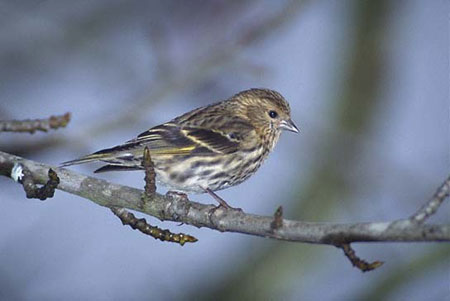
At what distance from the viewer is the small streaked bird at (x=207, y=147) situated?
5.78m

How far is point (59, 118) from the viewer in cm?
402

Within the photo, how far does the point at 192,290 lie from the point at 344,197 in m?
1.85

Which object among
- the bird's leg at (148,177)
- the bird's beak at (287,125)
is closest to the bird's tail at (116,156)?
the bird's leg at (148,177)

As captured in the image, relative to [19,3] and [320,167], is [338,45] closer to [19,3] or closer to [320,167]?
[320,167]

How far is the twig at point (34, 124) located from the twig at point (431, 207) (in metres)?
1.82

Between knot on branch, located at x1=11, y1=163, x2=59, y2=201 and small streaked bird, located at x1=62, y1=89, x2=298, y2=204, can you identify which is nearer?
knot on branch, located at x1=11, y1=163, x2=59, y2=201

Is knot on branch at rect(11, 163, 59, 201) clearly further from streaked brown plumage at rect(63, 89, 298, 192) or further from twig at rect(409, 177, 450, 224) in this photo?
twig at rect(409, 177, 450, 224)

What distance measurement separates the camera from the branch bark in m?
3.29

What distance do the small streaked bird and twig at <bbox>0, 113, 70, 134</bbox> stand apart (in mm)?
1320

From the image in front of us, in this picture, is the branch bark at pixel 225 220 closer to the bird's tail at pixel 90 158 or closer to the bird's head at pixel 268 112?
the bird's tail at pixel 90 158

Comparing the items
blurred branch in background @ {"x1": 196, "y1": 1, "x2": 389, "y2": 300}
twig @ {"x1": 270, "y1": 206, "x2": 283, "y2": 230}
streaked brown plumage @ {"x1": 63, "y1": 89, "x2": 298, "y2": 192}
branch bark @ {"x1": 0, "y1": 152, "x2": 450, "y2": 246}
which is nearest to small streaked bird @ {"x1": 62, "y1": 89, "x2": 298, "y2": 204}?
streaked brown plumage @ {"x1": 63, "y1": 89, "x2": 298, "y2": 192}

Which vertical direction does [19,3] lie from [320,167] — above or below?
above

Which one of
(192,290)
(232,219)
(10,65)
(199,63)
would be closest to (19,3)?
(10,65)

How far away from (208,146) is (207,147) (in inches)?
0.5
